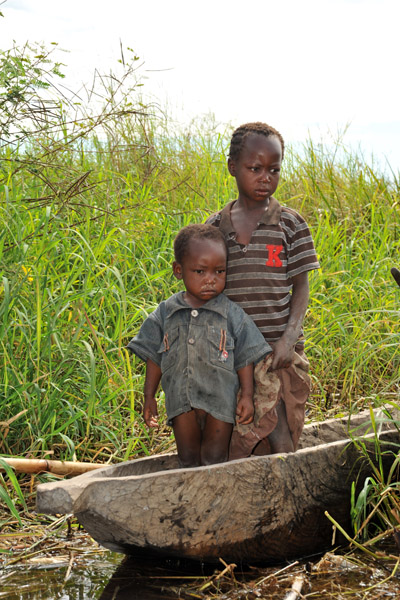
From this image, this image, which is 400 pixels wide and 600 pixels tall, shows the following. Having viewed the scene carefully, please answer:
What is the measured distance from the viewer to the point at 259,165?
3.12 m

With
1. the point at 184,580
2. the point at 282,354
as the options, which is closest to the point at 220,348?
A: the point at 282,354

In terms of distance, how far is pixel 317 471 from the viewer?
325 centimetres

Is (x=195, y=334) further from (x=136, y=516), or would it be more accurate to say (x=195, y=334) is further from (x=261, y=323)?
(x=136, y=516)

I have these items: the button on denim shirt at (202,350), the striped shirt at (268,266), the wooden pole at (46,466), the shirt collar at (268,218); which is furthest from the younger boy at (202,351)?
the wooden pole at (46,466)

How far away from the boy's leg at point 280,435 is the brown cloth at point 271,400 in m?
0.02

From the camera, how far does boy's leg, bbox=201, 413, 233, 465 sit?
3.12 m

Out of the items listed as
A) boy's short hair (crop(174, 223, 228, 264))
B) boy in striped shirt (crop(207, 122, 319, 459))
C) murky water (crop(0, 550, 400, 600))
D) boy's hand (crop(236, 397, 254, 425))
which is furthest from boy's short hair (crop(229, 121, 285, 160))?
murky water (crop(0, 550, 400, 600))

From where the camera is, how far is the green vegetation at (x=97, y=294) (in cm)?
383

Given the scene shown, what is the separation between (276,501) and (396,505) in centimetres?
61

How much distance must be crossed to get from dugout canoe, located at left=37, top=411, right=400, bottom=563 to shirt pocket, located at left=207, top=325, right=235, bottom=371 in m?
0.41

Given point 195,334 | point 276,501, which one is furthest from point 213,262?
point 276,501

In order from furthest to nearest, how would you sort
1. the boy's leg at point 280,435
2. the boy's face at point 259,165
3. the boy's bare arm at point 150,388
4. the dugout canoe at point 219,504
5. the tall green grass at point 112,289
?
the tall green grass at point 112,289 → the boy's leg at point 280,435 → the boy's bare arm at point 150,388 → the boy's face at point 259,165 → the dugout canoe at point 219,504

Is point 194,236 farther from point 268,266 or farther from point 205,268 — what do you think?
point 268,266

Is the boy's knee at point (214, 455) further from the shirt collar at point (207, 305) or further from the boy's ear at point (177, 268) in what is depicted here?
the boy's ear at point (177, 268)
